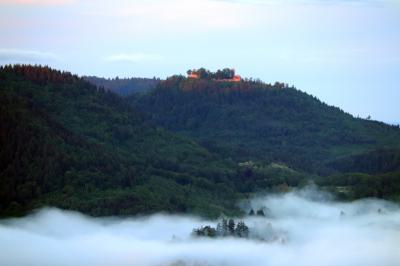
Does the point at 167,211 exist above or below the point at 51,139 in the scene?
below

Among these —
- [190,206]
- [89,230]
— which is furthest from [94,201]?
[190,206]

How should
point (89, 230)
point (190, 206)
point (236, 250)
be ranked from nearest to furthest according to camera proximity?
point (236, 250)
point (89, 230)
point (190, 206)

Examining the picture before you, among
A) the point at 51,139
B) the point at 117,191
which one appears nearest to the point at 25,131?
the point at 51,139

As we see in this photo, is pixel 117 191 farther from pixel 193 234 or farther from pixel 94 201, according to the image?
pixel 193 234

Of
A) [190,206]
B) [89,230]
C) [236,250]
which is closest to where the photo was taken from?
[236,250]

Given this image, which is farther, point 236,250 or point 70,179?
point 70,179

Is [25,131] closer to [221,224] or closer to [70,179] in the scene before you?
[70,179]
